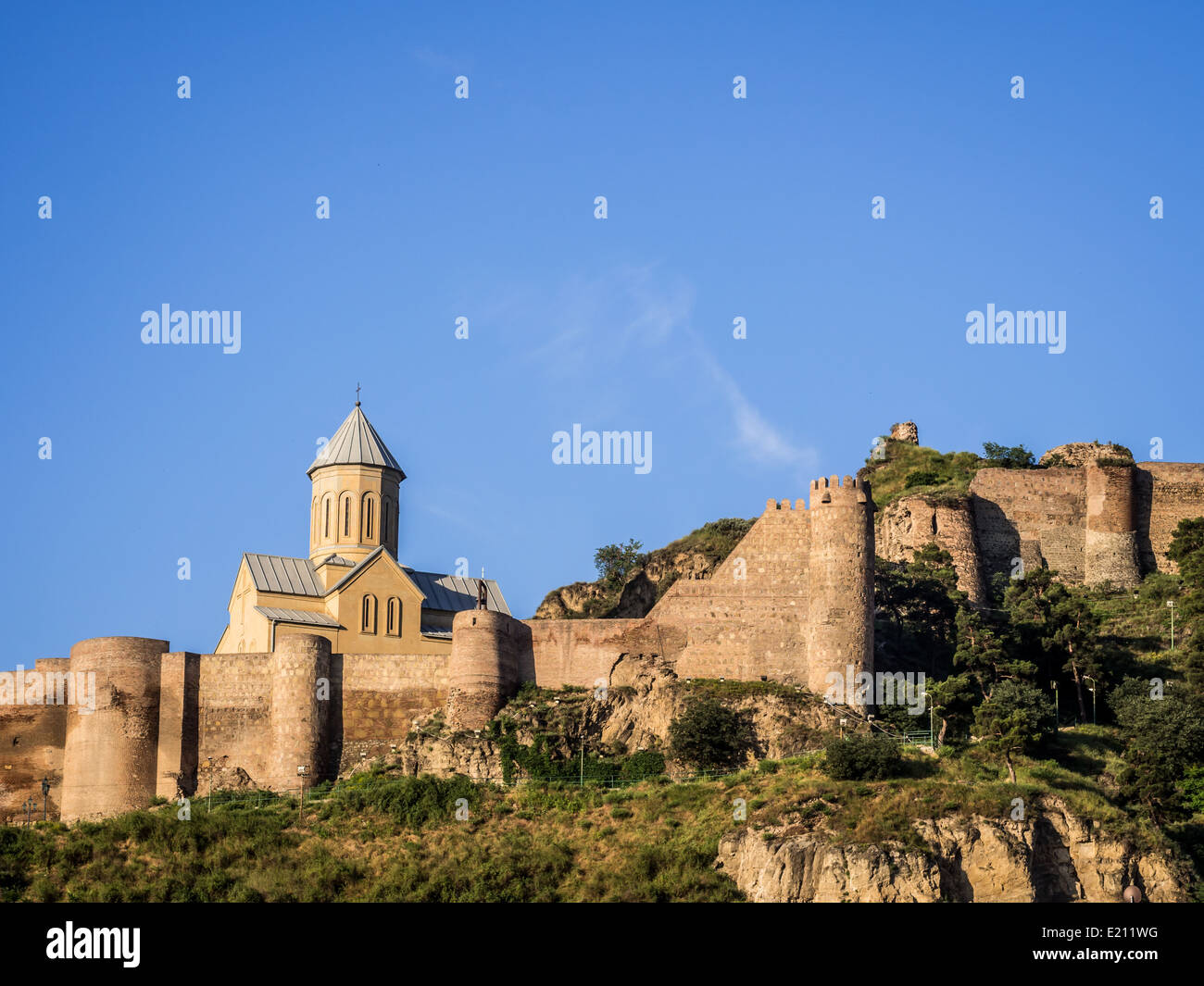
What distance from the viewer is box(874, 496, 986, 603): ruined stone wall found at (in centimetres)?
7100

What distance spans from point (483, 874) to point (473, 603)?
19.7m

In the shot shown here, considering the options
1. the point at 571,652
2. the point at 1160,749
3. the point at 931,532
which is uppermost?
the point at 931,532

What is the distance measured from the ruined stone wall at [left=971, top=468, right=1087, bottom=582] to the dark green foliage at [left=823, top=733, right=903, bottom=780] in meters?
22.9

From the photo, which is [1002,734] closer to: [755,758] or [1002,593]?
[755,758]

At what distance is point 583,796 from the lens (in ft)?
175

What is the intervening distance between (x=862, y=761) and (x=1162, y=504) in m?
28.7

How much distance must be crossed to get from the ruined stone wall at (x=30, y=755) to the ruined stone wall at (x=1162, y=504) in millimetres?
39896

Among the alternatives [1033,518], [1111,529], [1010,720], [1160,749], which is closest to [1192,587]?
[1111,529]

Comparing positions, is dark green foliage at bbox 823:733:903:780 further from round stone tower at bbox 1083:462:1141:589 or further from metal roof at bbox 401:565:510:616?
round stone tower at bbox 1083:462:1141:589

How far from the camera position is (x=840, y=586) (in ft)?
184

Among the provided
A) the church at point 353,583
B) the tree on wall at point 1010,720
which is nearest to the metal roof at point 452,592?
the church at point 353,583

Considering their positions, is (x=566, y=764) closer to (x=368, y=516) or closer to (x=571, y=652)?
(x=571, y=652)

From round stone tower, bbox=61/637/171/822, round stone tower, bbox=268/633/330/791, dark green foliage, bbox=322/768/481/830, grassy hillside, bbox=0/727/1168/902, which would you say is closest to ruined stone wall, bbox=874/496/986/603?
grassy hillside, bbox=0/727/1168/902

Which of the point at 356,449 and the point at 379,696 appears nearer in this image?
the point at 379,696
